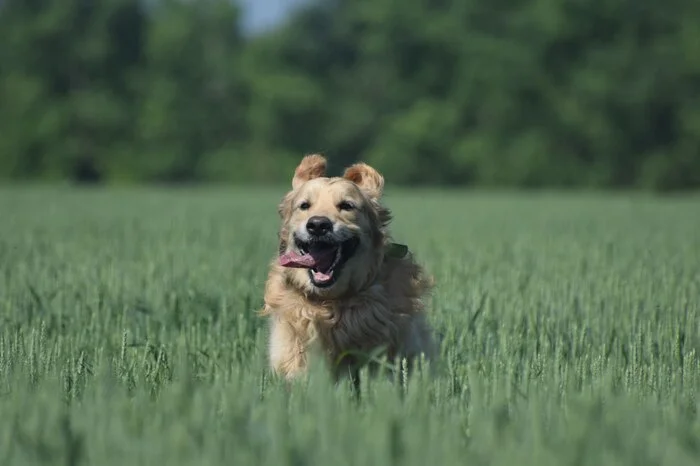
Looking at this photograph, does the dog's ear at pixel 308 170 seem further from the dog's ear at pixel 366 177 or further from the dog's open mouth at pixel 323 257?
the dog's open mouth at pixel 323 257

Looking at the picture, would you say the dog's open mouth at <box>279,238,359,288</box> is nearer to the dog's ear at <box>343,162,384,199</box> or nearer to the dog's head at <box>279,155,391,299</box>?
the dog's head at <box>279,155,391,299</box>

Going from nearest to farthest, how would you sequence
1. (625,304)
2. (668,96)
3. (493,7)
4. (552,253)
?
1. (625,304)
2. (552,253)
3. (668,96)
4. (493,7)

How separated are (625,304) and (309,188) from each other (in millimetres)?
2308

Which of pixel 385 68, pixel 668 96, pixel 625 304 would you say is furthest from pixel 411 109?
pixel 625 304

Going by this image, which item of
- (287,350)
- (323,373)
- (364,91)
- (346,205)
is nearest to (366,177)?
(346,205)

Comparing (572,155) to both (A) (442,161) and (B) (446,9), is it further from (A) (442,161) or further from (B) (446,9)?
(B) (446,9)

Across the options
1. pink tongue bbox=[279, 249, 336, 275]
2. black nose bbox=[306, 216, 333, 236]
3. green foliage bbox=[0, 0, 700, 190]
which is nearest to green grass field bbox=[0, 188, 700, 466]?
pink tongue bbox=[279, 249, 336, 275]

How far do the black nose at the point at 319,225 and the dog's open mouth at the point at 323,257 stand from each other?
0.07 metres

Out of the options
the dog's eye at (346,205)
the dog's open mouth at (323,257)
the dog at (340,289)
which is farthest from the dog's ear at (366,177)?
the dog's open mouth at (323,257)

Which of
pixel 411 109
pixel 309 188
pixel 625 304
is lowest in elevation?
pixel 625 304

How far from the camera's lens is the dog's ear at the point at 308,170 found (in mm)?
5730

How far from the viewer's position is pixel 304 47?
2280 inches

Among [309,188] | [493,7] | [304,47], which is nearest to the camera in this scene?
[309,188]

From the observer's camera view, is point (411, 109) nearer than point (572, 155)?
No
